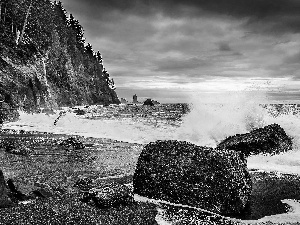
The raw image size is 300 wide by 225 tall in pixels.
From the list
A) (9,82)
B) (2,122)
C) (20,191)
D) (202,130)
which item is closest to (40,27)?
(9,82)

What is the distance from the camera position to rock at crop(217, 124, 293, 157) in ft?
42.5

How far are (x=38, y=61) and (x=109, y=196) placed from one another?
4638cm

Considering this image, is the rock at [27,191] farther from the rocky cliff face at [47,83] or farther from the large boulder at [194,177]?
the rocky cliff face at [47,83]

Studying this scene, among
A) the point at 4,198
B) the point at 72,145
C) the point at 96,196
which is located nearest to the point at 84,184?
the point at 96,196

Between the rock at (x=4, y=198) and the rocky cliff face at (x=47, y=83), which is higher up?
the rocky cliff face at (x=47, y=83)

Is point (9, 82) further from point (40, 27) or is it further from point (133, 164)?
point (133, 164)

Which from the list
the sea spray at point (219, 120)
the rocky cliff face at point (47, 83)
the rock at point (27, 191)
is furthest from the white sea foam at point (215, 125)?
the rocky cliff face at point (47, 83)

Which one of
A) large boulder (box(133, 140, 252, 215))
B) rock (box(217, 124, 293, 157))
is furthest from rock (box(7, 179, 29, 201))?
rock (box(217, 124, 293, 157))

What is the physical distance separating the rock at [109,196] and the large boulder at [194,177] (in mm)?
1022

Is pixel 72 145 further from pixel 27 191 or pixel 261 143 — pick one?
pixel 261 143

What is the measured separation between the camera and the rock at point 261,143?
42.5 feet

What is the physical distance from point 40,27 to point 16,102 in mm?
24420

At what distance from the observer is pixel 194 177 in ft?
22.0

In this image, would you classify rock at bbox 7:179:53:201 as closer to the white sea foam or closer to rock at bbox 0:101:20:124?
the white sea foam
